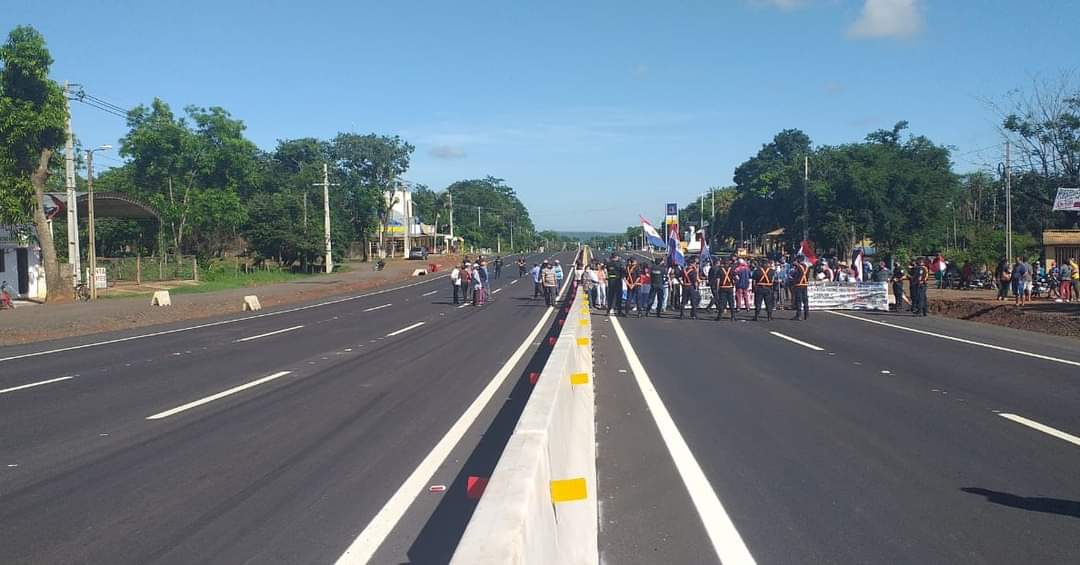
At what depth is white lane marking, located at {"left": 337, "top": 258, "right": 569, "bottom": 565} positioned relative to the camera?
16.6 ft

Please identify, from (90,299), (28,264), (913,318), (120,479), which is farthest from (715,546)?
(28,264)

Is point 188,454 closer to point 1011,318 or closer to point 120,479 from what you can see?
point 120,479

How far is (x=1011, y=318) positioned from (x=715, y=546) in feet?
69.5

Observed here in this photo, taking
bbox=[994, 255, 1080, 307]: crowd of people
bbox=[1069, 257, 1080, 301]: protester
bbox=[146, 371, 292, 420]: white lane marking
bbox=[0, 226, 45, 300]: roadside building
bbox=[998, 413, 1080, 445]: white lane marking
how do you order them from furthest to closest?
bbox=[0, 226, 45, 300]: roadside building, bbox=[1069, 257, 1080, 301]: protester, bbox=[994, 255, 1080, 307]: crowd of people, bbox=[146, 371, 292, 420]: white lane marking, bbox=[998, 413, 1080, 445]: white lane marking

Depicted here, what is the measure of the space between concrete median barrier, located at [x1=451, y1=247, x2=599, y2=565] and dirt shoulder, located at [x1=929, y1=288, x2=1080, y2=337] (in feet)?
57.7

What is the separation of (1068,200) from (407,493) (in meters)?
43.2

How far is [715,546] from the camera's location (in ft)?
16.9

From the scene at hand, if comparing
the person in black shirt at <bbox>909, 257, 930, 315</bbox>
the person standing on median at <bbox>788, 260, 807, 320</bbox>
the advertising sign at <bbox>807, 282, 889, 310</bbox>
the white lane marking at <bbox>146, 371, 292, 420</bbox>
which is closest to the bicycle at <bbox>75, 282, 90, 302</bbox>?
the white lane marking at <bbox>146, 371, 292, 420</bbox>

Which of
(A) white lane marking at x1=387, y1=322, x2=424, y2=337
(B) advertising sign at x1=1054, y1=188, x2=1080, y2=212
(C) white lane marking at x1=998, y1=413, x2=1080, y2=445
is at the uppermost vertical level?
(B) advertising sign at x1=1054, y1=188, x2=1080, y2=212

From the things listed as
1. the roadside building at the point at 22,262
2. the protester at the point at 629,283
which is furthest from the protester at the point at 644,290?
the roadside building at the point at 22,262

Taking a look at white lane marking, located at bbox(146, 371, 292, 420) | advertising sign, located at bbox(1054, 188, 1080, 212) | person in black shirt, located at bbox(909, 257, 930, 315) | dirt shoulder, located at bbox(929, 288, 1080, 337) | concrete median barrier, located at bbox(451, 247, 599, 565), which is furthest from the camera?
advertising sign, located at bbox(1054, 188, 1080, 212)

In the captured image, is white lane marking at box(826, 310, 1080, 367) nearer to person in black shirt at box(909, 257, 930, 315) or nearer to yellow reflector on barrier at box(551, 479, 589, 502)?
person in black shirt at box(909, 257, 930, 315)

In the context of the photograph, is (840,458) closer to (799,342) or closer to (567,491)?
(567,491)

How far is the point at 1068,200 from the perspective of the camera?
130 feet
